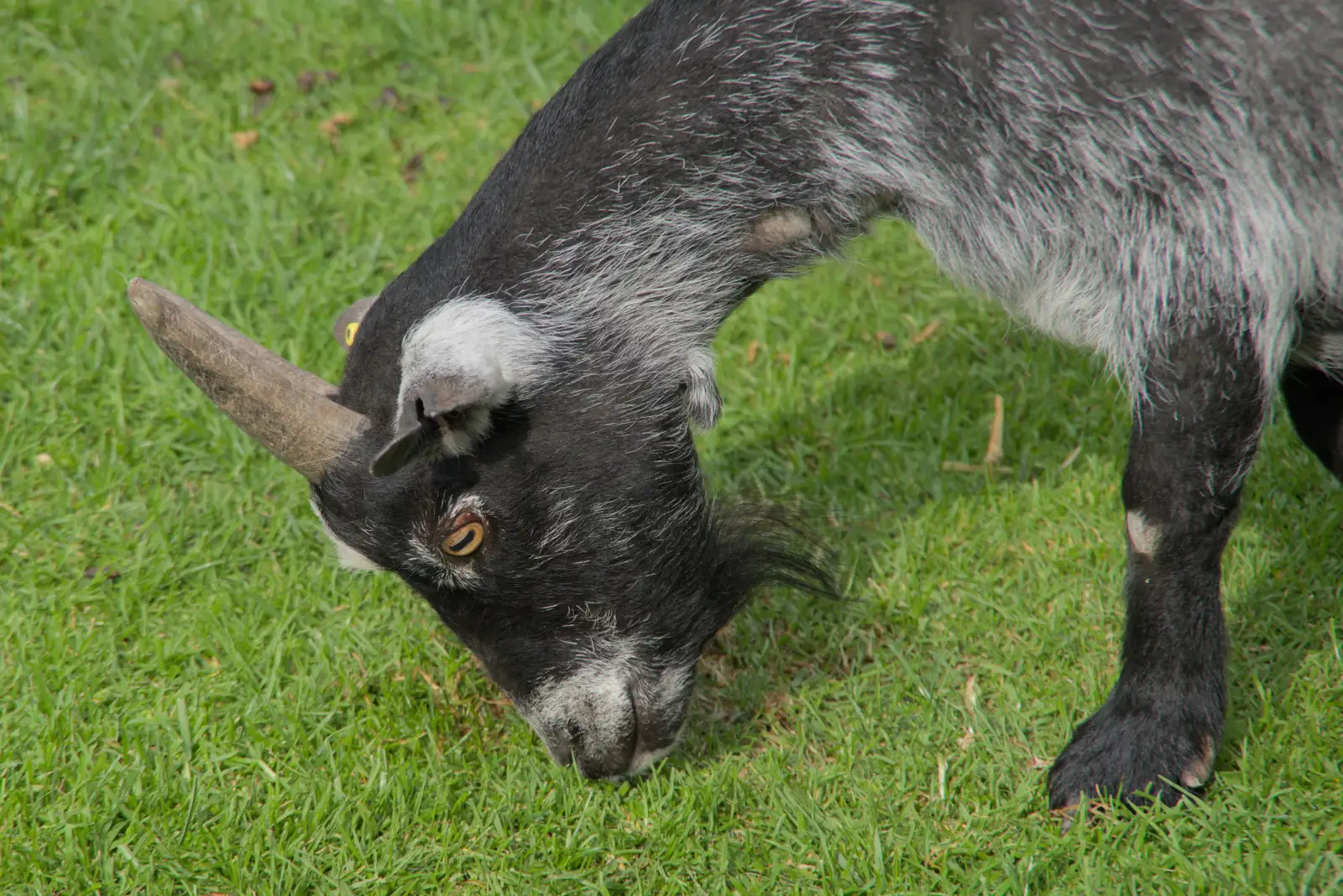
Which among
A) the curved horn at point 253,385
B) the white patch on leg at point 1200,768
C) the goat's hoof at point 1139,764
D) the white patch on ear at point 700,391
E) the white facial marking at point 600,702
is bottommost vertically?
the white patch on leg at point 1200,768

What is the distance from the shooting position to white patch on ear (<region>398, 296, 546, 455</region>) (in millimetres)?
3578

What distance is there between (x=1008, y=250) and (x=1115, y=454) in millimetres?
1687

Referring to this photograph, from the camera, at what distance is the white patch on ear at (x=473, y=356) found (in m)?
3.58

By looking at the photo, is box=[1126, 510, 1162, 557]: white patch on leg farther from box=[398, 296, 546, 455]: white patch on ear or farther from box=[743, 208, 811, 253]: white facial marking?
box=[398, 296, 546, 455]: white patch on ear

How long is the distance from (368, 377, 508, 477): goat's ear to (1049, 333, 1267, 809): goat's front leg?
173 cm

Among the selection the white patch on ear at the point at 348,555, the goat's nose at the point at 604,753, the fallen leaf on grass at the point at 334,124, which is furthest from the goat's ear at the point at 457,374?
the fallen leaf on grass at the point at 334,124

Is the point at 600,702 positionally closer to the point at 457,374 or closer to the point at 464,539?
the point at 464,539

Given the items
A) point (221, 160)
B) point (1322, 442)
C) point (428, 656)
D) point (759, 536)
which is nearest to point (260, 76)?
point (221, 160)

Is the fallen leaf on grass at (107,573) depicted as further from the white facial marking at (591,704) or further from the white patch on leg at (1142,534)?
the white patch on leg at (1142,534)

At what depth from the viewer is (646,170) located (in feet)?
12.8

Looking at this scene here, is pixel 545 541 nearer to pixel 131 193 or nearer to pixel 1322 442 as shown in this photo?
pixel 1322 442

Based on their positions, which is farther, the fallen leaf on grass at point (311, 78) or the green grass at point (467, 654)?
the fallen leaf on grass at point (311, 78)

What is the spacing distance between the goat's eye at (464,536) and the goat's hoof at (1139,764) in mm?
1766

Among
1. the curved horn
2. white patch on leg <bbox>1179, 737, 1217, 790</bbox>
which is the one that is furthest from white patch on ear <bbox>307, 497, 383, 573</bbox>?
white patch on leg <bbox>1179, 737, 1217, 790</bbox>
